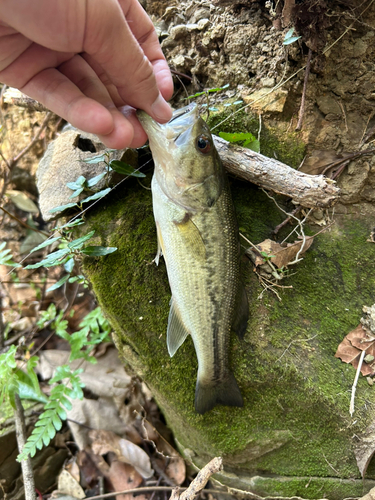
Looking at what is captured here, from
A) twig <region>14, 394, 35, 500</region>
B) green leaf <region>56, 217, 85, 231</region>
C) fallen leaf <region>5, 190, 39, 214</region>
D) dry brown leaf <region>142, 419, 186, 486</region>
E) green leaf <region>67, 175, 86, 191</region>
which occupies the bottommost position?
dry brown leaf <region>142, 419, 186, 486</region>

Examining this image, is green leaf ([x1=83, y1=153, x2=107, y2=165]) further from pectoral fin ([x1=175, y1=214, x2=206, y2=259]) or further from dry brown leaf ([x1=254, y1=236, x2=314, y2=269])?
dry brown leaf ([x1=254, y1=236, x2=314, y2=269])

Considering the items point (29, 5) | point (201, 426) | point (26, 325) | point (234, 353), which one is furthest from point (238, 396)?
point (26, 325)

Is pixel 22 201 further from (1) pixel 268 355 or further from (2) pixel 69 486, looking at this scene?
(1) pixel 268 355

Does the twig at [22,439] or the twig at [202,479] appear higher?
the twig at [202,479]

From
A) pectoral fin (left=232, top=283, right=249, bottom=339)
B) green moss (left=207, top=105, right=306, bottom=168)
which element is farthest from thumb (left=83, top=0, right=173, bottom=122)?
pectoral fin (left=232, top=283, right=249, bottom=339)

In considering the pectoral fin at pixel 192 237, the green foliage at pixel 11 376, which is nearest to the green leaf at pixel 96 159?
the pectoral fin at pixel 192 237

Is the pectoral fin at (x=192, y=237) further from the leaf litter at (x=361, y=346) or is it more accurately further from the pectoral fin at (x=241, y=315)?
the leaf litter at (x=361, y=346)
